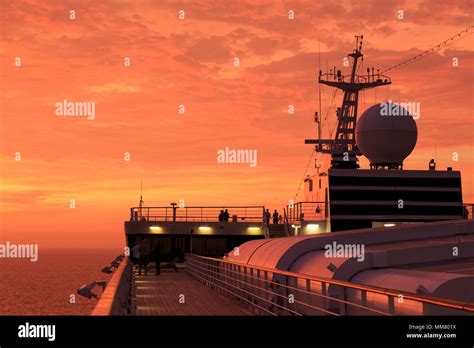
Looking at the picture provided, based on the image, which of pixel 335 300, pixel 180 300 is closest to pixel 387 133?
pixel 180 300

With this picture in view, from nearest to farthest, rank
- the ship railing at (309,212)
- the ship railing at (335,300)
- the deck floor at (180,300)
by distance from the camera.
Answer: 1. the ship railing at (335,300)
2. the deck floor at (180,300)
3. the ship railing at (309,212)

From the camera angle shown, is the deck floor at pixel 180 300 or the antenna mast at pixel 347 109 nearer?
the deck floor at pixel 180 300

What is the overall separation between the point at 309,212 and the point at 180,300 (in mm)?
31706

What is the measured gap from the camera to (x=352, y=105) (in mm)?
68688

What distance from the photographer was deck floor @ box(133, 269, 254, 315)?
21234mm

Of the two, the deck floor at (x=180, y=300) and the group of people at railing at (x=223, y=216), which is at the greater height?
the group of people at railing at (x=223, y=216)

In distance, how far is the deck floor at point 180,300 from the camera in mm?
21234

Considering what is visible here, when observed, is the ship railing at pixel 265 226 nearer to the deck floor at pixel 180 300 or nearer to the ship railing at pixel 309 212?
the ship railing at pixel 309 212

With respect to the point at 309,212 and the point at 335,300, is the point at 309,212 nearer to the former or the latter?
the point at 309,212

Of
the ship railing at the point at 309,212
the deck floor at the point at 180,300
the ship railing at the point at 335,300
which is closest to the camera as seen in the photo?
the ship railing at the point at 335,300

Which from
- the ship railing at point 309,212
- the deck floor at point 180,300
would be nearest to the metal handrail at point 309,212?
the ship railing at point 309,212

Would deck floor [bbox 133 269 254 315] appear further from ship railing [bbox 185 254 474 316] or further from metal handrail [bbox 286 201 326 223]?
metal handrail [bbox 286 201 326 223]

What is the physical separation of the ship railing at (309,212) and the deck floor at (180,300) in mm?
20570
